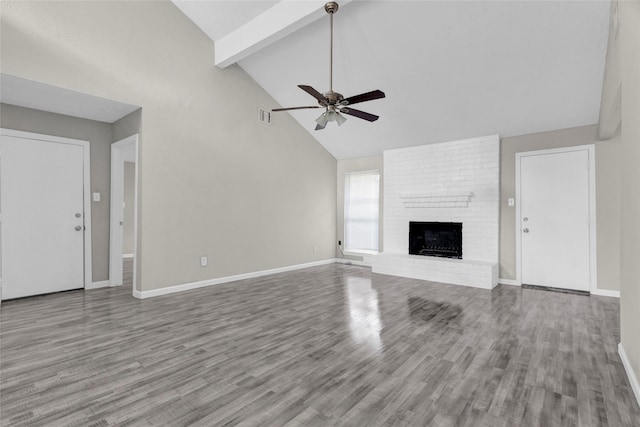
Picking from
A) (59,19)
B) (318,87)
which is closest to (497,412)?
(318,87)

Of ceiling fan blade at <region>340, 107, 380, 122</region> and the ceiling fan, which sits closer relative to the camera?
the ceiling fan

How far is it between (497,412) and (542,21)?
3768 mm

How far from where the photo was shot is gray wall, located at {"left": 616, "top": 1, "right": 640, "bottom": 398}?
74.9 inches

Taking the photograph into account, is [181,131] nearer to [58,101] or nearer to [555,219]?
[58,101]

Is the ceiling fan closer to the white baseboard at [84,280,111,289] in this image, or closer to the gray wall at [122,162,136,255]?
the white baseboard at [84,280,111,289]

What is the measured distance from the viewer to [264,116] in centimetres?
575

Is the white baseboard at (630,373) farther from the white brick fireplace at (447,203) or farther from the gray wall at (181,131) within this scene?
the gray wall at (181,131)

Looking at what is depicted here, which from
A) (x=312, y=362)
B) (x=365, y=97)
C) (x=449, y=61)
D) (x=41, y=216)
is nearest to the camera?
(x=312, y=362)

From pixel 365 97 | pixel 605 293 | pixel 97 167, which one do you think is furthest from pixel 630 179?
pixel 97 167

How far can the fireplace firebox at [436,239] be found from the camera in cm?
565

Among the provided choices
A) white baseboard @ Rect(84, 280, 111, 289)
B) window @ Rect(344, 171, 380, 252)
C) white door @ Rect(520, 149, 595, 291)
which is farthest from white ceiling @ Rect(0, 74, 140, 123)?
white door @ Rect(520, 149, 595, 291)

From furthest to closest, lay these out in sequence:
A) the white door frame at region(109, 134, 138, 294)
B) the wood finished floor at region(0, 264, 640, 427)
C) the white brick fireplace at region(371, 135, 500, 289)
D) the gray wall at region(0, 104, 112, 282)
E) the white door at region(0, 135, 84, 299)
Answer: the white brick fireplace at region(371, 135, 500, 289) → the white door frame at region(109, 134, 138, 294) → the gray wall at region(0, 104, 112, 282) → the white door at region(0, 135, 84, 299) → the wood finished floor at region(0, 264, 640, 427)

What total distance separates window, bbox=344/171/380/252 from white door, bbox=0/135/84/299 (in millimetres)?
4960

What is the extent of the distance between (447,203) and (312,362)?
4.29 metres
